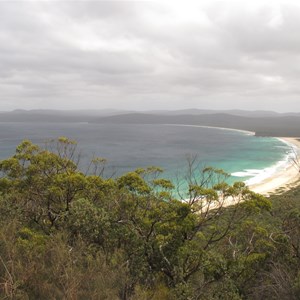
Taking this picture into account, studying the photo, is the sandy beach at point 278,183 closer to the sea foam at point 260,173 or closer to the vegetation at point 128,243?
the sea foam at point 260,173

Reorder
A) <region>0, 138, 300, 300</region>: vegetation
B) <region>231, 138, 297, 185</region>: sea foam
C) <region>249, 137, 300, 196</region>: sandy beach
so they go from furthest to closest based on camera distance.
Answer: <region>231, 138, 297, 185</region>: sea foam, <region>249, 137, 300, 196</region>: sandy beach, <region>0, 138, 300, 300</region>: vegetation

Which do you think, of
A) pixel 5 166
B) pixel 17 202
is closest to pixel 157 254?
pixel 17 202

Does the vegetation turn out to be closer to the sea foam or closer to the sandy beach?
the sandy beach

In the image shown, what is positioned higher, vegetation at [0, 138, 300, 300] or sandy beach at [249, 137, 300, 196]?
vegetation at [0, 138, 300, 300]

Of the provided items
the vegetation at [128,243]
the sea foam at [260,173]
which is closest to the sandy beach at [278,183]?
the sea foam at [260,173]

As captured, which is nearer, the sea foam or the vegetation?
Result: the vegetation

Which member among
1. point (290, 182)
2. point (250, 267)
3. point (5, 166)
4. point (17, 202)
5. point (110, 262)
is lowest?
point (290, 182)

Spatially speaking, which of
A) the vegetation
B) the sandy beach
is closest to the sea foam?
the sandy beach

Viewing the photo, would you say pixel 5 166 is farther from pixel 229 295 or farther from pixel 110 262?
pixel 229 295
